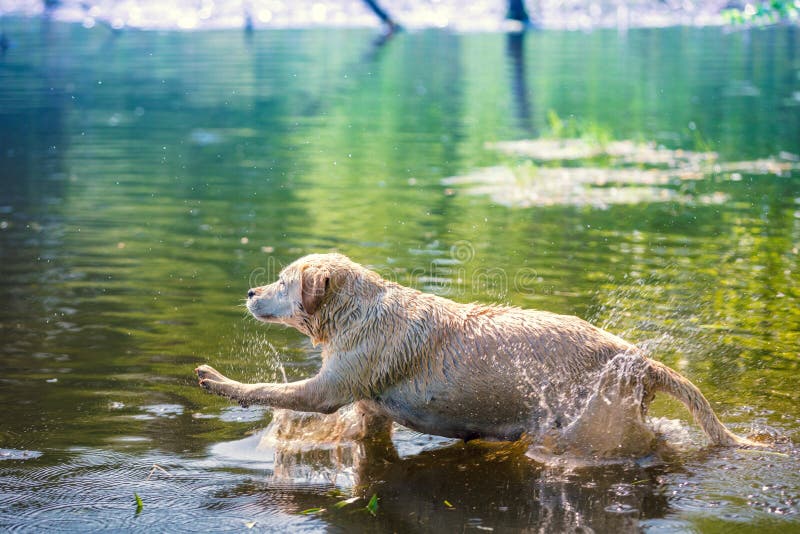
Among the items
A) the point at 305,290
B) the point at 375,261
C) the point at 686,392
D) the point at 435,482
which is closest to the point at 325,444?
the point at 435,482

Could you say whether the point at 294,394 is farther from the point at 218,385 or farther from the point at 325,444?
the point at 325,444

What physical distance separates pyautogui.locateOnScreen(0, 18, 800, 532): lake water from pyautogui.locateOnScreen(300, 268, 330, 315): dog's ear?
1142 mm

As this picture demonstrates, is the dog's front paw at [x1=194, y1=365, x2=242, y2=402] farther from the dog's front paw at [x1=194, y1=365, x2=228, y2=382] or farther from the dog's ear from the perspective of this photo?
the dog's ear

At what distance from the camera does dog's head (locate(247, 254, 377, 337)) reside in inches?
296

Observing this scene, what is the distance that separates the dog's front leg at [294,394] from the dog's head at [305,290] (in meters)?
0.53

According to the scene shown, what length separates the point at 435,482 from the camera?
7.12m

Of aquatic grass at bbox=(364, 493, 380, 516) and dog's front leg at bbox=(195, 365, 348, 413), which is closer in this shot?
aquatic grass at bbox=(364, 493, 380, 516)

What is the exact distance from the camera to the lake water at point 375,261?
6.88 m

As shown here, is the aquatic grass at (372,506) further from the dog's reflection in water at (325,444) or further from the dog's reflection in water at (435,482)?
the dog's reflection in water at (325,444)

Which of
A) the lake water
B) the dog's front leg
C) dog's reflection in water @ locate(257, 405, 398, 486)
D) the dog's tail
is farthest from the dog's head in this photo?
the dog's tail

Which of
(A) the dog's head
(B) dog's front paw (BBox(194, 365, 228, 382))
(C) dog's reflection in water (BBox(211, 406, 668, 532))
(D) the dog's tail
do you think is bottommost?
(C) dog's reflection in water (BBox(211, 406, 668, 532))

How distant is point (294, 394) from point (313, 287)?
2.56ft

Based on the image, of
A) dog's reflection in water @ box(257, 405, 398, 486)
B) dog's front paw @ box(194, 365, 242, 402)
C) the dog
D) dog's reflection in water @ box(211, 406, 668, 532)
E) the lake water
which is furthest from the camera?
dog's front paw @ box(194, 365, 242, 402)

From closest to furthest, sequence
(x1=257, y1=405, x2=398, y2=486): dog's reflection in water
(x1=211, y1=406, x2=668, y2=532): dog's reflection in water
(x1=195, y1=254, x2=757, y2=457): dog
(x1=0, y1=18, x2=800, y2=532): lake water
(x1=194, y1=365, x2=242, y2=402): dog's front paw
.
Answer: (x1=211, y1=406, x2=668, y2=532): dog's reflection in water, (x1=0, y1=18, x2=800, y2=532): lake water, (x1=195, y1=254, x2=757, y2=457): dog, (x1=257, y1=405, x2=398, y2=486): dog's reflection in water, (x1=194, y1=365, x2=242, y2=402): dog's front paw
